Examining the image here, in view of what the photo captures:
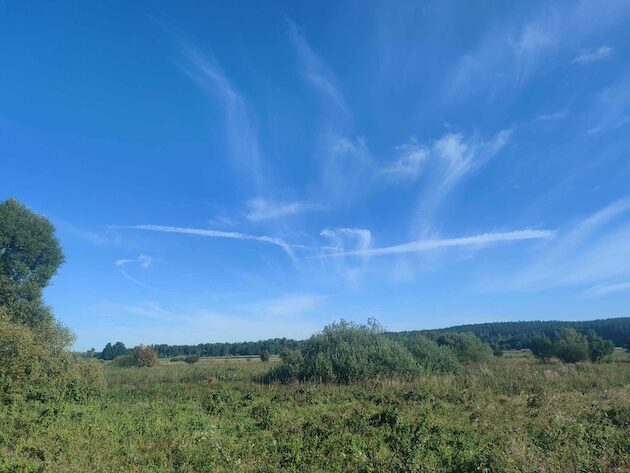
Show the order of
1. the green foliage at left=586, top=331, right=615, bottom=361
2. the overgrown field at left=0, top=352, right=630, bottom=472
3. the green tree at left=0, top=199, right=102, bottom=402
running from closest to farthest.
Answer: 1. the overgrown field at left=0, top=352, right=630, bottom=472
2. the green tree at left=0, top=199, right=102, bottom=402
3. the green foliage at left=586, top=331, right=615, bottom=361

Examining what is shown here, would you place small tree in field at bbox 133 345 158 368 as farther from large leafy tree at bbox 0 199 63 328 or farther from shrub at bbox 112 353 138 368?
large leafy tree at bbox 0 199 63 328

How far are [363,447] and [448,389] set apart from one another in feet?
34.3

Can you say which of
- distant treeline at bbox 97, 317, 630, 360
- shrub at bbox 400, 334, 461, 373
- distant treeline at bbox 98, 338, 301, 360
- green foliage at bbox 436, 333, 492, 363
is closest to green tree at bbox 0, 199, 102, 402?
shrub at bbox 400, 334, 461, 373

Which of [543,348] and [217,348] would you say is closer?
[543,348]

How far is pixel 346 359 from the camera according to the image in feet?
80.5

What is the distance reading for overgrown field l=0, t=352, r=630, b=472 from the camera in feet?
25.0

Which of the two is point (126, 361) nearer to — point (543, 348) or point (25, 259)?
point (25, 259)

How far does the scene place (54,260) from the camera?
27.6m

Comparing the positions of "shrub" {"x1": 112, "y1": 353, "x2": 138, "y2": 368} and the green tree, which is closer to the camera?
the green tree

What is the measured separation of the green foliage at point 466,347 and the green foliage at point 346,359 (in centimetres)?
1851

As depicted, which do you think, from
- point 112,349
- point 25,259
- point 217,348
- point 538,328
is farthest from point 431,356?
point 538,328

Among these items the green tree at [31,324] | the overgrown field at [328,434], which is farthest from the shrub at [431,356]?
the green tree at [31,324]

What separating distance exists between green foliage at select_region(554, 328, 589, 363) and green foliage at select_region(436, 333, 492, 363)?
10.7m

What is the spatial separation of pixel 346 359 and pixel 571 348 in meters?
37.1
